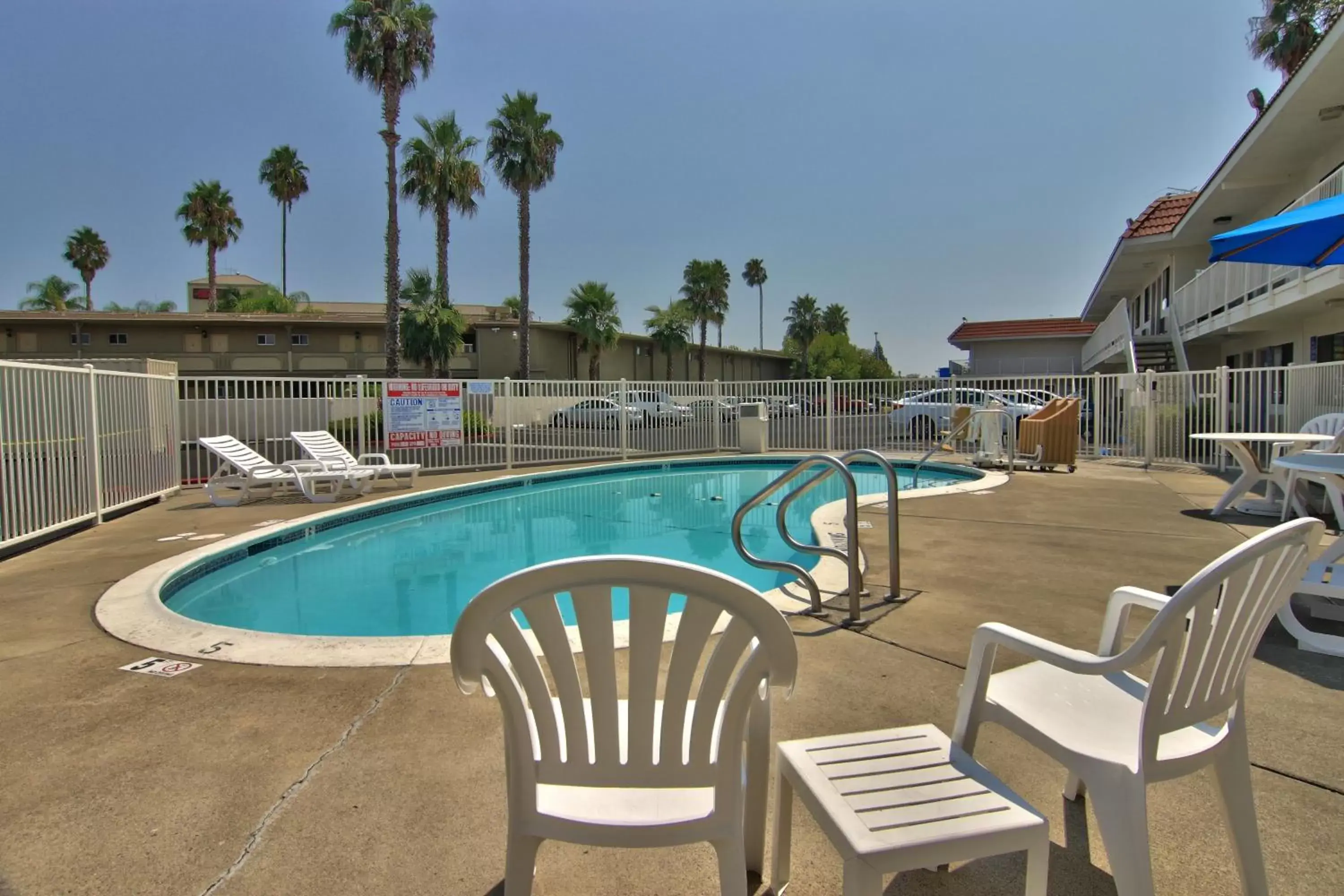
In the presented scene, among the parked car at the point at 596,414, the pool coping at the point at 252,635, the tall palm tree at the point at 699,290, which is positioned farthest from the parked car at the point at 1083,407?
the tall palm tree at the point at 699,290

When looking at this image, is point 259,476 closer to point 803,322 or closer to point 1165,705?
point 1165,705

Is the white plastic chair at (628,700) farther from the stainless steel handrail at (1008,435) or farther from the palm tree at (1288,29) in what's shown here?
the palm tree at (1288,29)

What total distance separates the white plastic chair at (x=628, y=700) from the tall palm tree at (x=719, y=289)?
147ft

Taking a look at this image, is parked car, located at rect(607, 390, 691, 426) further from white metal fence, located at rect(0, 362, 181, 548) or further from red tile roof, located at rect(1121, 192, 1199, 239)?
red tile roof, located at rect(1121, 192, 1199, 239)

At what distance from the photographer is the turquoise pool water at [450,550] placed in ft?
17.3

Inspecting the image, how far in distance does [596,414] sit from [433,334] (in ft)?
42.4

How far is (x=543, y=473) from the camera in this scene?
40.5ft

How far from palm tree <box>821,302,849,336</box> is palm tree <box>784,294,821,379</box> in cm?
608

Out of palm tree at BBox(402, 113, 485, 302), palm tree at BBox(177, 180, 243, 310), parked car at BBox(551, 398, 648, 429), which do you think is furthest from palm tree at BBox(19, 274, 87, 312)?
parked car at BBox(551, 398, 648, 429)

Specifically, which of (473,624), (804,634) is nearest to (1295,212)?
(804,634)

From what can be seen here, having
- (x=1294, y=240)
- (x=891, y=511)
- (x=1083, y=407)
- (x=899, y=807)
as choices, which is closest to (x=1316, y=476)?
(x=1294, y=240)

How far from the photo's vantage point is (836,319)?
68688 mm

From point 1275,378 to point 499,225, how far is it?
26047 mm

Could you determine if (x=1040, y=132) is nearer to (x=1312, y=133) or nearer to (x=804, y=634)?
(x=1312, y=133)
